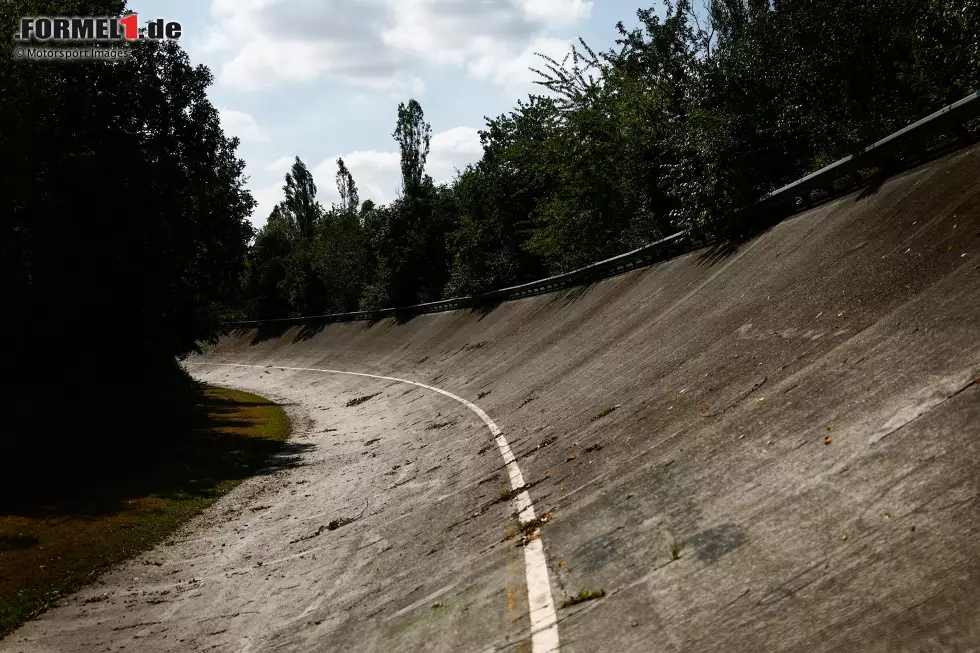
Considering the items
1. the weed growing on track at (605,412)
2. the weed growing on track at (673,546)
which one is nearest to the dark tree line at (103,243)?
the weed growing on track at (605,412)

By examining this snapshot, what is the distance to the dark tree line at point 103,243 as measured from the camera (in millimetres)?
23219

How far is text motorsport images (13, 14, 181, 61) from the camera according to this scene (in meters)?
25.4

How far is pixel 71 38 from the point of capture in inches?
1025

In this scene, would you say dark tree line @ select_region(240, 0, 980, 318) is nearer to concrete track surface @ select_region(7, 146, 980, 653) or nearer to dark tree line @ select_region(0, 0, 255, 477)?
concrete track surface @ select_region(7, 146, 980, 653)

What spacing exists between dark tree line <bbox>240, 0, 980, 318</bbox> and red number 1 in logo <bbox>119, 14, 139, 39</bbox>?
62.3ft

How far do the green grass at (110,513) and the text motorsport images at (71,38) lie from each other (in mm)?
13244

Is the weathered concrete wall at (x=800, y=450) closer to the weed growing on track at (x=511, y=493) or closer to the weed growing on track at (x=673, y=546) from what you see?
the weed growing on track at (x=673, y=546)

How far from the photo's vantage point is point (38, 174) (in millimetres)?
24516

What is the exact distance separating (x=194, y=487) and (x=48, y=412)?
20.5 ft

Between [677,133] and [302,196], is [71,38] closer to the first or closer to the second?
[677,133]

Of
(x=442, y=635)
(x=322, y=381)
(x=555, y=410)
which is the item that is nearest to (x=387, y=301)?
(x=322, y=381)

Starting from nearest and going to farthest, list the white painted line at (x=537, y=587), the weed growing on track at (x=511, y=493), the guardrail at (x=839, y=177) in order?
the white painted line at (x=537, y=587) < the weed growing on track at (x=511, y=493) < the guardrail at (x=839, y=177)

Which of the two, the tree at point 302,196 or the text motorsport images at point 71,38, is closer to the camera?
the text motorsport images at point 71,38

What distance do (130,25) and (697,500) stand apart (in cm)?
2834
